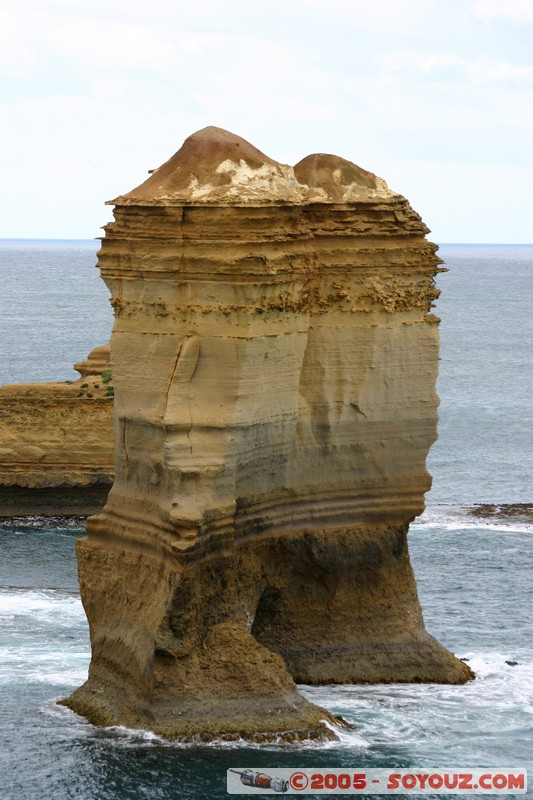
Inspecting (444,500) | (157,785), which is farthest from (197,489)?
(444,500)

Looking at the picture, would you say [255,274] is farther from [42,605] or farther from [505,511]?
[505,511]

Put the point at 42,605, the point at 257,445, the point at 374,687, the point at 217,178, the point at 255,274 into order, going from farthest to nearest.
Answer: the point at 42,605
the point at 374,687
the point at 257,445
the point at 217,178
the point at 255,274

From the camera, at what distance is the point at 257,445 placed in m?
32.0

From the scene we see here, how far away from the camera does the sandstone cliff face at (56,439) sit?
53.1 meters

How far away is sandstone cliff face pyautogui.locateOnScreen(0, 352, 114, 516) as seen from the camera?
53125 millimetres

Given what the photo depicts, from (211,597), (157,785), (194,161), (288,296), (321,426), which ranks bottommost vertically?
(157,785)

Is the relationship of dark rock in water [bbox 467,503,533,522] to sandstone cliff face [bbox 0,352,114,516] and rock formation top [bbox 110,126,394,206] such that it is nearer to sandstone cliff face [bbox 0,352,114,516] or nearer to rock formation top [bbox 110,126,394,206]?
sandstone cliff face [bbox 0,352,114,516]

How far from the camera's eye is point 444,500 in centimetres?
5816

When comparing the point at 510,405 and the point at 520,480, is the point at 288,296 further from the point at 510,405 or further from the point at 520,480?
the point at 510,405

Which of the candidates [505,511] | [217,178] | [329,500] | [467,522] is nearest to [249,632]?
[329,500]

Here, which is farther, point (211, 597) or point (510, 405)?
point (510, 405)

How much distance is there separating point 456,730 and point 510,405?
54.5 m

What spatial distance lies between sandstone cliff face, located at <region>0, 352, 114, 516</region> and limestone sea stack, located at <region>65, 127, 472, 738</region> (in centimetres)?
1939

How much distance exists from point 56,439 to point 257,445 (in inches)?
871
